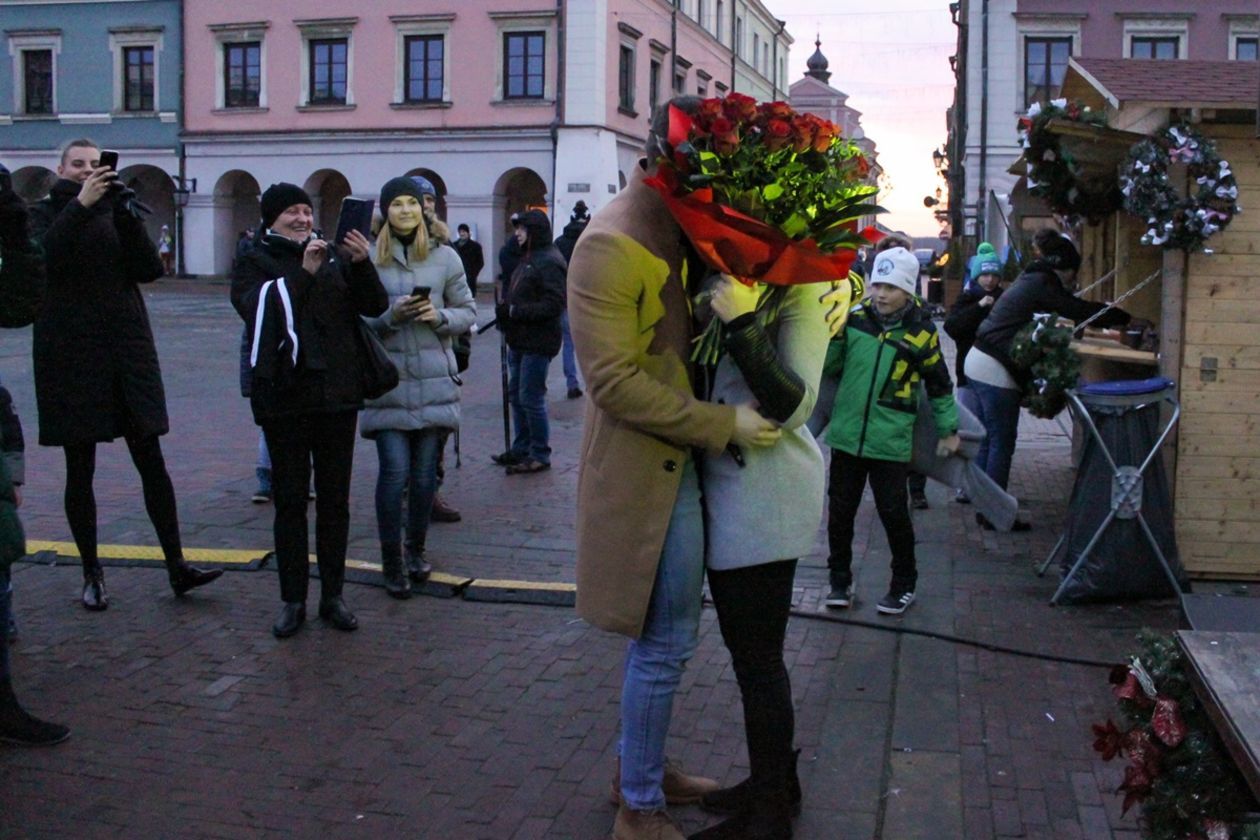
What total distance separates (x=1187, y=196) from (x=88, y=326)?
5046 mm

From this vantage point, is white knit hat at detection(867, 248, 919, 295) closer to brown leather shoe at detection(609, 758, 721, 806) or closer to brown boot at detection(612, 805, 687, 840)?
brown leather shoe at detection(609, 758, 721, 806)

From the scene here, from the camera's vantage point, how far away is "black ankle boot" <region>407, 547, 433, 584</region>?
6641mm

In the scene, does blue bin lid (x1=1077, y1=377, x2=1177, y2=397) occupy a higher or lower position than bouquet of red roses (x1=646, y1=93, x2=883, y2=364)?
lower

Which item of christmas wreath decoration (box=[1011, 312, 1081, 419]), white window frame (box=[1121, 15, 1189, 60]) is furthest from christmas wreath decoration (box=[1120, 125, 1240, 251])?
white window frame (box=[1121, 15, 1189, 60])

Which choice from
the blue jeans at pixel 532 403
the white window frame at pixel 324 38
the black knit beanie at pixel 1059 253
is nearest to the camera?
the black knit beanie at pixel 1059 253

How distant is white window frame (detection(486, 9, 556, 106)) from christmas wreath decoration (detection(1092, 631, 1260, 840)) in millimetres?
37679

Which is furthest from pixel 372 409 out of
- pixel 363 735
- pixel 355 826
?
pixel 355 826

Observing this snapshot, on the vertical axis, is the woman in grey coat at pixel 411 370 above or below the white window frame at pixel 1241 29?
below

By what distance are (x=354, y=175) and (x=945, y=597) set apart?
3715 centimetres

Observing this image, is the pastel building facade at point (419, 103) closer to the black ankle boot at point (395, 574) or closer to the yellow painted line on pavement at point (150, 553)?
the yellow painted line on pavement at point (150, 553)

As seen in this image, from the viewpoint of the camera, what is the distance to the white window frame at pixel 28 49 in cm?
4378

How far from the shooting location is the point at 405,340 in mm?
6461

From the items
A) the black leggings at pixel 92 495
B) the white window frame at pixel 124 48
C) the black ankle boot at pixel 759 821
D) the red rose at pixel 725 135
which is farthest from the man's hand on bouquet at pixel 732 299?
the white window frame at pixel 124 48

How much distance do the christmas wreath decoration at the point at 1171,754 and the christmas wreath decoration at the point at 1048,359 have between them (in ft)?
10.9
